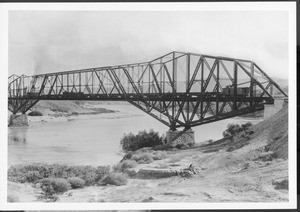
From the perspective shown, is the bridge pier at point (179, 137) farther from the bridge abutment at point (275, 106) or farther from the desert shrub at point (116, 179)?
the bridge abutment at point (275, 106)

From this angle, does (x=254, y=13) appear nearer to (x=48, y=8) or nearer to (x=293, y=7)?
(x=293, y=7)

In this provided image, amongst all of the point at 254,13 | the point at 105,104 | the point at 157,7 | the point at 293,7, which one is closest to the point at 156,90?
the point at 105,104

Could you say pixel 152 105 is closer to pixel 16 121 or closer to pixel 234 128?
pixel 234 128

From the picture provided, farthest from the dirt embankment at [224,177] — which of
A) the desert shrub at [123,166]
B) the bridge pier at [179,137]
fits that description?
the bridge pier at [179,137]

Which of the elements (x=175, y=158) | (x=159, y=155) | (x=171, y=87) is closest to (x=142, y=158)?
(x=159, y=155)

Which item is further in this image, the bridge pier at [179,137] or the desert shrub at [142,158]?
the bridge pier at [179,137]
